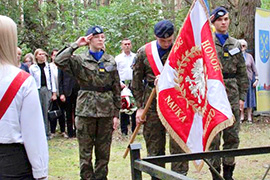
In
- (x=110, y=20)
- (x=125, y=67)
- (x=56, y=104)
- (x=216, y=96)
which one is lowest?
(x=56, y=104)

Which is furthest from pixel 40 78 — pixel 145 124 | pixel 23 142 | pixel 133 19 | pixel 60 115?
pixel 23 142

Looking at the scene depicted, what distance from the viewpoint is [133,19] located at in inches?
529

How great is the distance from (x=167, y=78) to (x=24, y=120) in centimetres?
230

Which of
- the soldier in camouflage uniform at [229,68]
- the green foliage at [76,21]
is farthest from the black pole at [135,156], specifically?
the green foliage at [76,21]

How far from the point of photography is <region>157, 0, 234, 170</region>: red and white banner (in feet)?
16.8

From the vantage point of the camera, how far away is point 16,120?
10.6 ft

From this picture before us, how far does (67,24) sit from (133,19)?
3378mm

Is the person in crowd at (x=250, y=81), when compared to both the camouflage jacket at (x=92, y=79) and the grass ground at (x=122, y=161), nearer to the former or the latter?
the grass ground at (x=122, y=161)

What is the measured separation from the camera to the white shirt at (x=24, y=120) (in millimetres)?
3203

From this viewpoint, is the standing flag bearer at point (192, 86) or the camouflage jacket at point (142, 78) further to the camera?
the camouflage jacket at point (142, 78)

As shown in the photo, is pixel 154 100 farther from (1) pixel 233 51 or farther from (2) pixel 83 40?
(1) pixel 233 51

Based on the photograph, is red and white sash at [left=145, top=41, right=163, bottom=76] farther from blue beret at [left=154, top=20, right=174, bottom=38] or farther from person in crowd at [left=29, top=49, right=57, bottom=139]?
person in crowd at [left=29, top=49, right=57, bottom=139]

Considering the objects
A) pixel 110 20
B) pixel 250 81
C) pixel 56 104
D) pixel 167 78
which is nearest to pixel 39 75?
pixel 56 104

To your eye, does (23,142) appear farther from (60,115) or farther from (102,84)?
(60,115)
